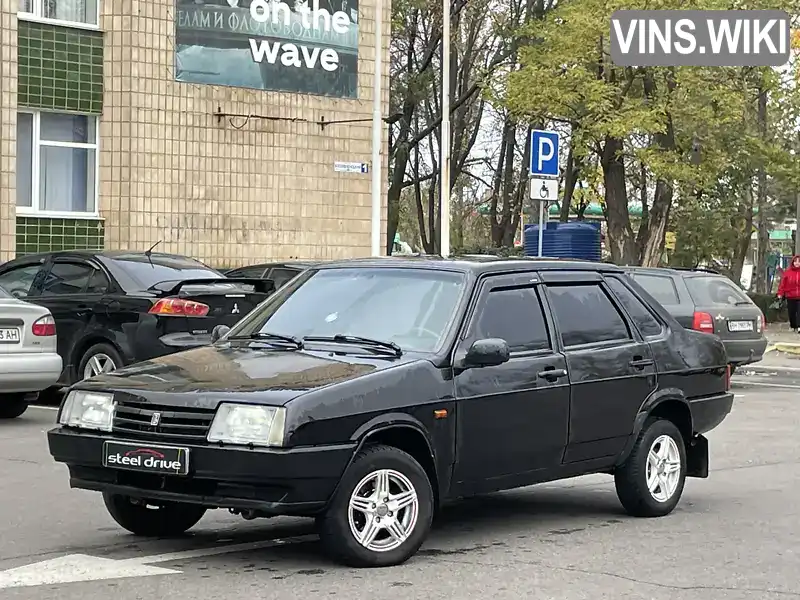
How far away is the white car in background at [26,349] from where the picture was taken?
12.9m

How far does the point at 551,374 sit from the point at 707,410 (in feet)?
5.75

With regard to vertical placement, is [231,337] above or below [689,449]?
above

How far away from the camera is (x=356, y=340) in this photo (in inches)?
299

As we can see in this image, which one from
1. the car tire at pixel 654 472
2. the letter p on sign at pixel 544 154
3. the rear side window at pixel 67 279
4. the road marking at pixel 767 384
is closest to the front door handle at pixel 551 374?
the car tire at pixel 654 472

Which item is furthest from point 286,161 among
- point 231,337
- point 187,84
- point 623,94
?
point 231,337

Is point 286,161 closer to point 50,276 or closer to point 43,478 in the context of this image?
point 50,276

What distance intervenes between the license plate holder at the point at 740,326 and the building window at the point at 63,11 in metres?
12.3

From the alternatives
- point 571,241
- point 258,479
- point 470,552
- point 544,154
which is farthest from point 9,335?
point 571,241

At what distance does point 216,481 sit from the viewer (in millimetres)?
6684

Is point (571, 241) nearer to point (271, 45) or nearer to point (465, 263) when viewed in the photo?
point (271, 45)

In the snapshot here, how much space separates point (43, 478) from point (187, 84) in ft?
52.2

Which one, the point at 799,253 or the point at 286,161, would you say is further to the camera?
the point at 799,253

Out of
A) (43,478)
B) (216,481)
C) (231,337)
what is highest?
(231,337)

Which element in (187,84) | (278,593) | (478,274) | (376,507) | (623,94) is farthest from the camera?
(623,94)
